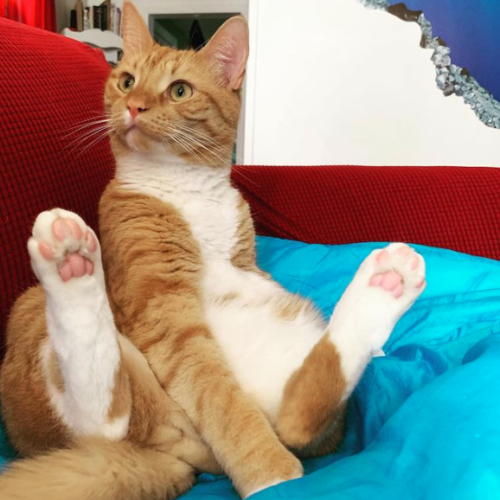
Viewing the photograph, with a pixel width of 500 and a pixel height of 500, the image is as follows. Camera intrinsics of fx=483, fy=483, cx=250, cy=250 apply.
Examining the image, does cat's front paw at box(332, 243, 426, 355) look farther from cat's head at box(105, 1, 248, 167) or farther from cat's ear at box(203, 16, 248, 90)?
cat's ear at box(203, 16, 248, 90)

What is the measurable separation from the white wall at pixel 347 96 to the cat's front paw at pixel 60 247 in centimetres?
211


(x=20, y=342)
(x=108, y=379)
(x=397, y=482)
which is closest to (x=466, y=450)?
(x=397, y=482)

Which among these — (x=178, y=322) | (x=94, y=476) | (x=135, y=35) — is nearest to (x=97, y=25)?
(x=135, y=35)

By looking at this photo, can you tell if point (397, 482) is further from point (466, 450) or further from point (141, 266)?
point (141, 266)

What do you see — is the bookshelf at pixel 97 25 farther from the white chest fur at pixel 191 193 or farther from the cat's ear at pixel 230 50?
the white chest fur at pixel 191 193

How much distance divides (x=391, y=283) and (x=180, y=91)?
0.67 m

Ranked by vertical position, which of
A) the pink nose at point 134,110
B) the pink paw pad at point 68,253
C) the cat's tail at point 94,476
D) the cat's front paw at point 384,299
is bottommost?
the cat's tail at point 94,476

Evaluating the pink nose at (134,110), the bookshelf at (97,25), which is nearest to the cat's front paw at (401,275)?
the pink nose at (134,110)

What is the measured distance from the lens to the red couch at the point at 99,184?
3.51 feet

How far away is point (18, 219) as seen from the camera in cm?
105

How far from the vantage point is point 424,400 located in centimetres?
70

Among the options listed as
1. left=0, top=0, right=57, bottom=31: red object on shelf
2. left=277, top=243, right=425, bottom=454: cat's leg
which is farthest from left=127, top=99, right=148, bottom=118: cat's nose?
left=0, top=0, right=57, bottom=31: red object on shelf

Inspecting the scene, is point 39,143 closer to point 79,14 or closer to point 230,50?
point 230,50

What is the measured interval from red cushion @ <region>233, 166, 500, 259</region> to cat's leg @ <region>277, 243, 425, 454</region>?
31.6 inches
